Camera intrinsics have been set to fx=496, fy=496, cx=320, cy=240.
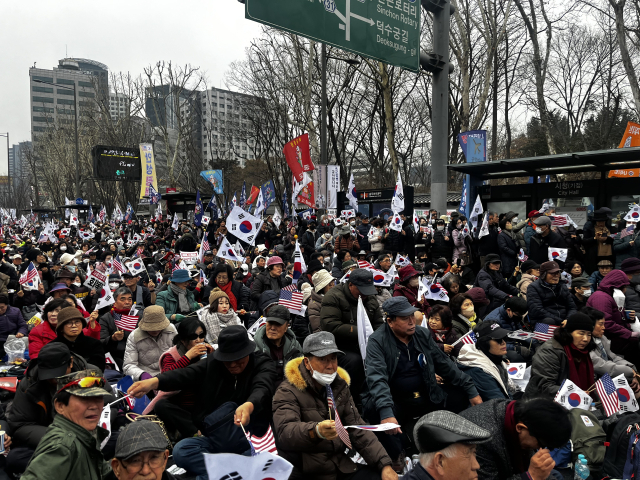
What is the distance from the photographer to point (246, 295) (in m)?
8.58

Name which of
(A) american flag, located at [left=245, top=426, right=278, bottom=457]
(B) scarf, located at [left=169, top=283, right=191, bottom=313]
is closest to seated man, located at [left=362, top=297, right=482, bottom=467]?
(A) american flag, located at [left=245, top=426, right=278, bottom=457]

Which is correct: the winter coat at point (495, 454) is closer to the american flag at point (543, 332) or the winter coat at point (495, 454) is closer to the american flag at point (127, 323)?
the american flag at point (543, 332)

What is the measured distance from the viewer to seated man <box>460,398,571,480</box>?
287 centimetres

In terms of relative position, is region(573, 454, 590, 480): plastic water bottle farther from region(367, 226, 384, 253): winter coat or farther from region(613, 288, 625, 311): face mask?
region(367, 226, 384, 253): winter coat

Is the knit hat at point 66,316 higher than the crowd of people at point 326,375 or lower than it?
higher

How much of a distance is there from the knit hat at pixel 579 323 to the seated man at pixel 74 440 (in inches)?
164

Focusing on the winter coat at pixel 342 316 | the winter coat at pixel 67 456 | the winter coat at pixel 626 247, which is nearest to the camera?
the winter coat at pixel 67 456

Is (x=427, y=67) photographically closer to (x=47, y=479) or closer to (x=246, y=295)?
(x=246, y=295)

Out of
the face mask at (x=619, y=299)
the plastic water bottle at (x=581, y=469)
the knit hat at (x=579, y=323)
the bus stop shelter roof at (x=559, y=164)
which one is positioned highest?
the bus stop shelter roof at (x=559, y=164)

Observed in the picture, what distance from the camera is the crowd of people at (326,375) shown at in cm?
285

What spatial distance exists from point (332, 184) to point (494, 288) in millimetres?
12633

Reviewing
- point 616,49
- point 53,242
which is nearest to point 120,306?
point 53,242

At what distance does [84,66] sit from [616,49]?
461 feet

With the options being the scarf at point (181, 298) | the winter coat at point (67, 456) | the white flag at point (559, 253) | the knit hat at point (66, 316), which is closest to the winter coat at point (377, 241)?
the white flag at point (559, 253)
